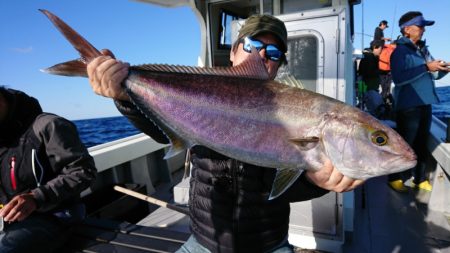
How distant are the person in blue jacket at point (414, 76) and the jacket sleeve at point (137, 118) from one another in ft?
16.0

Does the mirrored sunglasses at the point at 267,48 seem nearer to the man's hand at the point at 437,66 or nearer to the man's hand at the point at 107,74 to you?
the man's hand at the point at 107,74

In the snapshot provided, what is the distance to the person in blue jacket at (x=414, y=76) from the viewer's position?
5.10m

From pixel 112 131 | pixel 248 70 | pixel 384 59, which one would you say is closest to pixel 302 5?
pixel 248 70

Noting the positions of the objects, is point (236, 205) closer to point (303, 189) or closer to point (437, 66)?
point (303, 189)

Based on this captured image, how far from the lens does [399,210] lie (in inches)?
197

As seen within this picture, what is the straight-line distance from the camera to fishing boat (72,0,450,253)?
3.53 m

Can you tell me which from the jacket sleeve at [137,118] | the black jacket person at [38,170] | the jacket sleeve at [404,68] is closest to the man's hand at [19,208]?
the black jacket person at [38,170]

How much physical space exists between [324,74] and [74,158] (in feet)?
10.6

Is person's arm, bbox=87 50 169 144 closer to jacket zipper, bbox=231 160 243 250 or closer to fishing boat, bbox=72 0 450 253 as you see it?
jacket zipper, bbox=231 160 243 250

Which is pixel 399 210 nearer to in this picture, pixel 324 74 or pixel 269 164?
pixel 324 74

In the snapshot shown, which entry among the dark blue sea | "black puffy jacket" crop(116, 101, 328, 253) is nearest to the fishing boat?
"black puffy jacket" crop(116, 101, 328, 253)

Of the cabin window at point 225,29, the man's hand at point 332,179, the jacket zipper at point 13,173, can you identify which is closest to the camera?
the man's hand at point 332,179

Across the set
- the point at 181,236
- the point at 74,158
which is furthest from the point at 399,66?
the point at 74,158

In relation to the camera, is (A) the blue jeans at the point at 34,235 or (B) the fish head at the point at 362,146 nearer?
(B) the fish head at the point at 362,146
